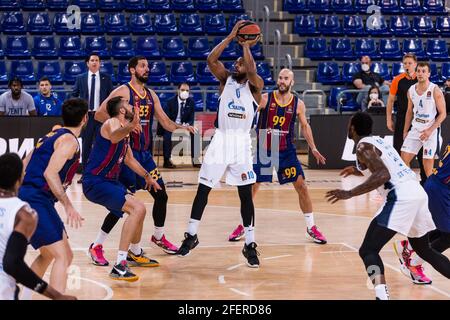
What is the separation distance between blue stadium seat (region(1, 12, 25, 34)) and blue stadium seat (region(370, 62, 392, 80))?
7525 mm

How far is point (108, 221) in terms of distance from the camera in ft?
26.7

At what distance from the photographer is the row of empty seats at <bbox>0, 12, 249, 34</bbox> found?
17828 mm

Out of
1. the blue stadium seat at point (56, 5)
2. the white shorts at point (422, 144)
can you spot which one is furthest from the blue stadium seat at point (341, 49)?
the white shorts at point (422, 144)

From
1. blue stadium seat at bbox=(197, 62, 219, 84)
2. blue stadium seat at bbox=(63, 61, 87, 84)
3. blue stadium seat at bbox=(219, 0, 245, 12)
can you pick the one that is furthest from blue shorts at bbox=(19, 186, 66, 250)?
blue stadium seat at bbox=(219, 0, 245, 12)

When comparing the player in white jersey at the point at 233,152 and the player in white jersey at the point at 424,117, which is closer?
the player in white jersey at the point at 233,152

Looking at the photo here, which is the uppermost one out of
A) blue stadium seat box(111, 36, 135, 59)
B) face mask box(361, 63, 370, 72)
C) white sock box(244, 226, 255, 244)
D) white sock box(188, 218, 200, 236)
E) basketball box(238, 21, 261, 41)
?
basketball box(238, 21, 261, 41)

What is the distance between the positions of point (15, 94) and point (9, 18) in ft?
11.7

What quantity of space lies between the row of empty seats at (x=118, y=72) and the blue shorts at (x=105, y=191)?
31.4 feet

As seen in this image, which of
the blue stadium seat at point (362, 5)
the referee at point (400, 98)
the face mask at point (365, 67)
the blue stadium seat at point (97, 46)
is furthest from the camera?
the blue stadium seat at point (362, 5)

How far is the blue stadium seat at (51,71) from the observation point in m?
17.0

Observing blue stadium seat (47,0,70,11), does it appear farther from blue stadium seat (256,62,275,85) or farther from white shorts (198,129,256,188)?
white shorts (198,129,256,188)

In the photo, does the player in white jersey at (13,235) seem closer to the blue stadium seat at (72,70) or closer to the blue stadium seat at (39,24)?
the blue stadium seat at (72,70)

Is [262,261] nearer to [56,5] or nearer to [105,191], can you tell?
[105,191]

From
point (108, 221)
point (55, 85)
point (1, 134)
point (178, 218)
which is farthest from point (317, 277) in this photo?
point (55, 85)
